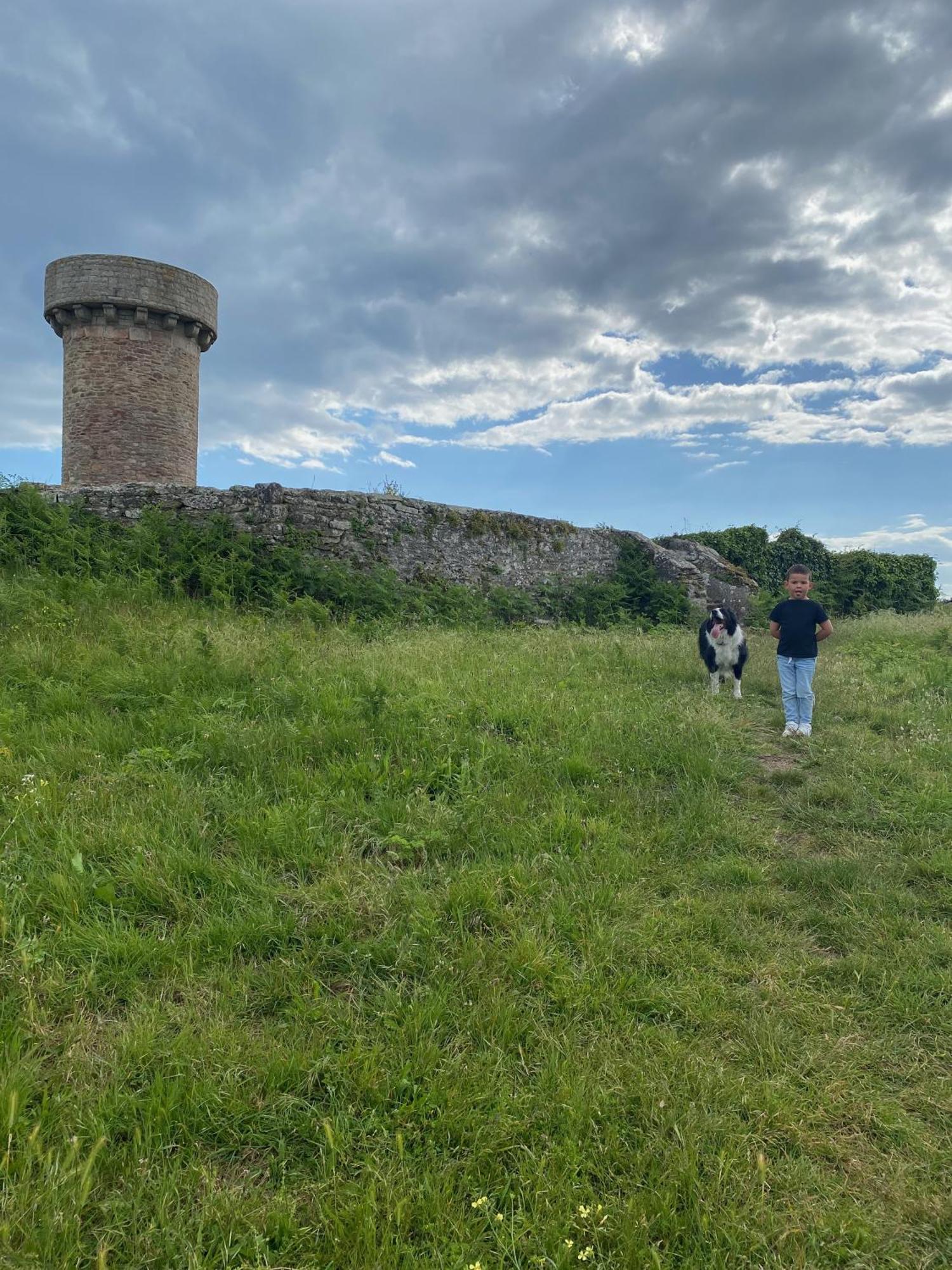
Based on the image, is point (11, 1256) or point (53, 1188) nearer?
point (11, 1256)

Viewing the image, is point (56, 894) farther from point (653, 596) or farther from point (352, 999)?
point (653, 596)

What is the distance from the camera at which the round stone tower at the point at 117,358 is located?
15938 mm

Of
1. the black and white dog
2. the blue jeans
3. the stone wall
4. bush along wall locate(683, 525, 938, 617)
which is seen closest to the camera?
the blue jeans

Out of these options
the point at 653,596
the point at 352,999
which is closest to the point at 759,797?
the point at 352,999

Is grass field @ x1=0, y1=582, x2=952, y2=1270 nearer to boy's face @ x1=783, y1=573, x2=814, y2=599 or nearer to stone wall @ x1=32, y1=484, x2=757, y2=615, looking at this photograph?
boy's face @ x1=783, y1=573, x2=814, y2=599

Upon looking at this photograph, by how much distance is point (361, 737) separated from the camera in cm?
509

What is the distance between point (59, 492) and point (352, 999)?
11.3 metres

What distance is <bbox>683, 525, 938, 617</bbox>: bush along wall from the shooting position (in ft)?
65.8

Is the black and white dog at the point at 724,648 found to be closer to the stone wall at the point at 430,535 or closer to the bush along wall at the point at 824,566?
the stone wall at the point at 430,535

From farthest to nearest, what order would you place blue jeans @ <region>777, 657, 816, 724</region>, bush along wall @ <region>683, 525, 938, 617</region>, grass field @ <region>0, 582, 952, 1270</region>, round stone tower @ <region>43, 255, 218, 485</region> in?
bush along wall @ <region>683, 525, 938, 617</region> < round stone tower @ <region>43, 255, 218, 485</region> < blue jeans @ <region>777, 657, 816, 724</region> < grass field @ <region>0, 582, 952, 1270</region>

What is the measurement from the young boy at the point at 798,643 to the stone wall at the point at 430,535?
732 centimetres

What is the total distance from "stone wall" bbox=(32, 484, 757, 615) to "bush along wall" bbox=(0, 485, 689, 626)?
0.95 feet

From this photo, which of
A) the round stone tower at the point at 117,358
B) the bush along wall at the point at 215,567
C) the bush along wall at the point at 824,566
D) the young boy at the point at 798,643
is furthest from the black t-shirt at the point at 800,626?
the round stone tower at the point at 117,358

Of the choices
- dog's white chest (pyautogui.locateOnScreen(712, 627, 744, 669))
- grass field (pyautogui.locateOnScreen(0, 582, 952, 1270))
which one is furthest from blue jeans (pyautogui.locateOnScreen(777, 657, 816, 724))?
grass field (pyautogui.locateOnScreen(0, 582, 952, 1270))
